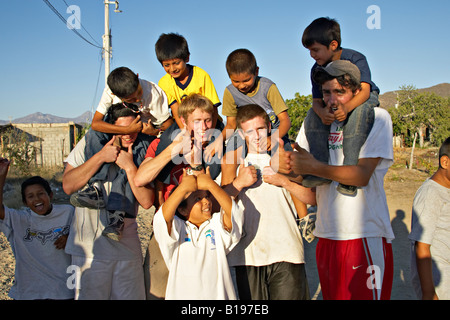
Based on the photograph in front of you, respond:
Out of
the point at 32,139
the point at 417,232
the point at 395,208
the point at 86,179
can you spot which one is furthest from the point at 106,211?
the point at 32,139

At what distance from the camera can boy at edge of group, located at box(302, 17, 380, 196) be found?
2863 millimetres

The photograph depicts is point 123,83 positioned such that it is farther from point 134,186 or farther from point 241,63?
point 241,63

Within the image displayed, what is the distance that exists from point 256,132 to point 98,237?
1615mm

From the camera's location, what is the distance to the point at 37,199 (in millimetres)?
4004

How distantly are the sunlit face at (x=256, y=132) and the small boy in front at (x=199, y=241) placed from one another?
0.54m

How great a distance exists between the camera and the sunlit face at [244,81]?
12.6 feet

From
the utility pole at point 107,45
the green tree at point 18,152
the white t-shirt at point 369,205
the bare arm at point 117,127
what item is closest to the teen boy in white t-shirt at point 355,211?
the white t-shirt at point 369,205

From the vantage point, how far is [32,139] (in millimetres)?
26250

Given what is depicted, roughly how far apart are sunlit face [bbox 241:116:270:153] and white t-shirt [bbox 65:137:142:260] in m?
1.23

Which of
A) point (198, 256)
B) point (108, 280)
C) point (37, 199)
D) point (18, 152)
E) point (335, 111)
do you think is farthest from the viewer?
point (18, 152)

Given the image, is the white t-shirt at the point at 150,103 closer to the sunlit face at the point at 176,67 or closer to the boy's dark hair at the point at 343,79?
the sunlit face at the point at 176,67

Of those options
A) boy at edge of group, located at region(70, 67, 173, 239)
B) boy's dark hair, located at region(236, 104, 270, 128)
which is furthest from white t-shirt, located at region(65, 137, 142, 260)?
boy's dark hair, located at region(236, 104, 270, 128)

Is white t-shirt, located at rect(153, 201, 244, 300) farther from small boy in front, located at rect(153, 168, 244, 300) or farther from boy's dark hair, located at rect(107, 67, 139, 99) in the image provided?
boy's dark hair, located at rect(107, 67, 139, 99)

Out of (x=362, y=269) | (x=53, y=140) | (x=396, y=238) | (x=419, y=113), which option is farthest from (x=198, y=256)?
(x=419, y=113)
